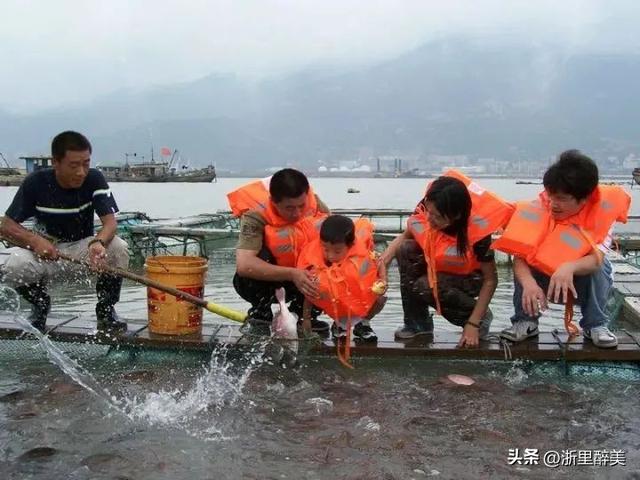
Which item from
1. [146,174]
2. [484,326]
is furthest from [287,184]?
[146,174]

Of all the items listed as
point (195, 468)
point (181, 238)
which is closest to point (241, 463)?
point (195, 468)

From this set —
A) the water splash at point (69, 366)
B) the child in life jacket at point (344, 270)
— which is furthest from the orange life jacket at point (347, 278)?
the water splash at point (69, 366)

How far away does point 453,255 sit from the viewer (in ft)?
16.1

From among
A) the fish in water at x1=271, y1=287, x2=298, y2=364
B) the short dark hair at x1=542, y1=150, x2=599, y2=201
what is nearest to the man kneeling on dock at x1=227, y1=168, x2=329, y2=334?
the fish in water at x1=271, y1=287, x2=298, y2=364

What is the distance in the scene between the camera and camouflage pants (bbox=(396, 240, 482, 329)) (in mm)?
5062

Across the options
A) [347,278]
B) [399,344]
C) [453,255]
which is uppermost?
[453,255]

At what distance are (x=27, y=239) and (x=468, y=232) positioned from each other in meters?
3.44

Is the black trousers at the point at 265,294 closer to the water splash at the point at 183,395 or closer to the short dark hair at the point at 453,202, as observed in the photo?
the water splash at the point at 183,395

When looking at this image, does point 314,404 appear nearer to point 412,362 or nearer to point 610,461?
point 412,362

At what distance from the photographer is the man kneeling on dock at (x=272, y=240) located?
4.89 meters

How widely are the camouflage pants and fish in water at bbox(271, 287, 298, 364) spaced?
97 cm

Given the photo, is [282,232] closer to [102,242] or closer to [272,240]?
[272,240]

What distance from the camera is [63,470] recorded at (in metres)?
3.17

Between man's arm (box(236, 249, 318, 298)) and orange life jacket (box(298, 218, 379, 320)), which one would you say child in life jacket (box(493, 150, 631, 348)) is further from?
man's arm (box(236, 249, 318, 298))
